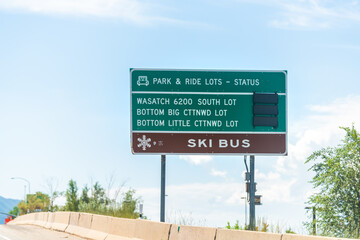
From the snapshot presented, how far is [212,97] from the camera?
23.2 meters

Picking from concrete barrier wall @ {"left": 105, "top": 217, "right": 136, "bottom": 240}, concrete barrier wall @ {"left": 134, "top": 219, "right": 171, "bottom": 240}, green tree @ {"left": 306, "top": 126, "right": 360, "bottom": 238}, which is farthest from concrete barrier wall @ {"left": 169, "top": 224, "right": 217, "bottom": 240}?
green tree @ {"left": 306, "top": 126, "right": 360, "bottom": 238}

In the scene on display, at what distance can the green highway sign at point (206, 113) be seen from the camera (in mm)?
23109

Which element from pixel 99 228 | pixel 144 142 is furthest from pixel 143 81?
pixel 99 228

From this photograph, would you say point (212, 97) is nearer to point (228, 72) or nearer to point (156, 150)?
point (228, 72)

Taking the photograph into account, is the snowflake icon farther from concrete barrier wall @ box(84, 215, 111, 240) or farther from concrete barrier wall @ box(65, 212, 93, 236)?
concrete barrier wall @ box(84, 215, 111, 240)

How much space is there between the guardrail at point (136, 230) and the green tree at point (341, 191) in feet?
52.1

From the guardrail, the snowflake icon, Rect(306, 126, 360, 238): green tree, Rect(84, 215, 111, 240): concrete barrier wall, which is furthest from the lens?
Rect(306, 126, 360, 238): green tree

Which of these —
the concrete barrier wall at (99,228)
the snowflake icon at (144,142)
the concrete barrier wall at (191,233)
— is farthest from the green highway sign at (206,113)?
the concrete barrier wall at (191,233)

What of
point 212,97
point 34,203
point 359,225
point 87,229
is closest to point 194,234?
point 87,229

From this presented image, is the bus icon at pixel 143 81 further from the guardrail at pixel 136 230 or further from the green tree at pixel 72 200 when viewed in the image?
the green tree at pixel 72 200

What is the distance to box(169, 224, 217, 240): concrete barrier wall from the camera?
13.7 metres

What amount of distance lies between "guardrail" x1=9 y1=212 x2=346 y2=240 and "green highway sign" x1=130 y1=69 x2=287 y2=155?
3.73m

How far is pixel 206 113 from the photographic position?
2314cm

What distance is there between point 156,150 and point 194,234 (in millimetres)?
9105
